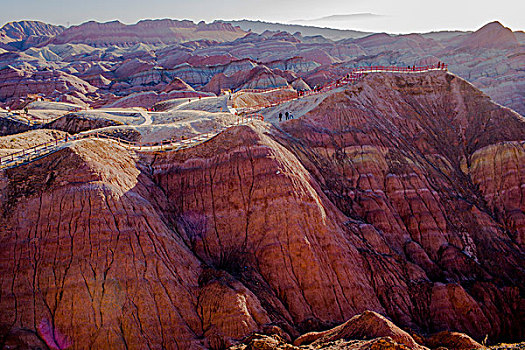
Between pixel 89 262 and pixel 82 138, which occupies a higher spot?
pixel 82 138

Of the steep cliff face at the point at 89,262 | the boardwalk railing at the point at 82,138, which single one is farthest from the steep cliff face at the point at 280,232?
the boardwalk railing at the point at 82,138

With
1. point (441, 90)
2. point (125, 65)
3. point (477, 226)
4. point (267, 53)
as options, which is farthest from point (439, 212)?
point (267, 53)

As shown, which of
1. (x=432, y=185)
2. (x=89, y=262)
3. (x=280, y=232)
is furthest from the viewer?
(x=432, y=185)

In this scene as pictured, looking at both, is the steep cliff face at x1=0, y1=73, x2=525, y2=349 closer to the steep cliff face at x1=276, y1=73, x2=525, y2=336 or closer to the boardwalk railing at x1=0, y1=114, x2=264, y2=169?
the steep cliff face at x1=276, y1=73, x2=525, y2=336

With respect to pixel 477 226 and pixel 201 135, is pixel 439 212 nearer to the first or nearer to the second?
pixel 477 226

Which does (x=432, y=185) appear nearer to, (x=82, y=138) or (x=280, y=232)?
(x=280, y=232)

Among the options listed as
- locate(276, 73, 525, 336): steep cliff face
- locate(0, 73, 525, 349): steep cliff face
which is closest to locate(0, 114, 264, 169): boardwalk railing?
locate(0, 73, 525, 349): steep cliff face

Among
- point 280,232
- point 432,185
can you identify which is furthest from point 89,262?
point 432,185

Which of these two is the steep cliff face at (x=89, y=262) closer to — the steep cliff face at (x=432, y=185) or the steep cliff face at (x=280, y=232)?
the steep cliff face at (x=280, y=232)
